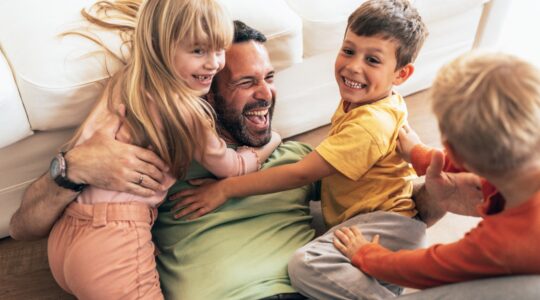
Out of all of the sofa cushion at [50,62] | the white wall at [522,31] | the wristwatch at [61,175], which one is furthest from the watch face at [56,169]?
the white wall at [522,31]

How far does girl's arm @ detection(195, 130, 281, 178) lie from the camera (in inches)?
48.3

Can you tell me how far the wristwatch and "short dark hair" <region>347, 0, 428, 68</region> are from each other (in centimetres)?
77

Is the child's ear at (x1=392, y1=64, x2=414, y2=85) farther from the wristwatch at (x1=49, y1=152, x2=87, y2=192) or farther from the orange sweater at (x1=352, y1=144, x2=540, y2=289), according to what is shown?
the wristwatch at (x1=49, y1=152, x2=87, y2=192)

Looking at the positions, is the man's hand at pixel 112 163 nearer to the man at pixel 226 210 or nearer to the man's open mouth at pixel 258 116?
the man at pixel 226 210

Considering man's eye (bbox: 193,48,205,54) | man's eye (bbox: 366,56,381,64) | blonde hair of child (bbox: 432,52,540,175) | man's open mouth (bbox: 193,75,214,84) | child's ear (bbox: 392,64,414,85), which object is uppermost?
blonde hair of child (bbox: 432,52,540,175)

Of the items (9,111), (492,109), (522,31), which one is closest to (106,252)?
(9,111)

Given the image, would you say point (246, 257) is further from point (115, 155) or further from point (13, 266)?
point (13, 266)

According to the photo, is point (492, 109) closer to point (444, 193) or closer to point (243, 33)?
point (444, 193)

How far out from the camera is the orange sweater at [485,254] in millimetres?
781

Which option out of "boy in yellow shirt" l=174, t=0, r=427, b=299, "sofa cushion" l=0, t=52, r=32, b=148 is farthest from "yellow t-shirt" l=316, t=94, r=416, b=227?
"sofa cushion" l=0, t=52, r=32, b=148

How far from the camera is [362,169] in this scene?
118 centimetres

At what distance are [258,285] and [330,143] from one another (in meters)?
0.38

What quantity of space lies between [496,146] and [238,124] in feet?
2.57

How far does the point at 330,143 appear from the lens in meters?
1.19
